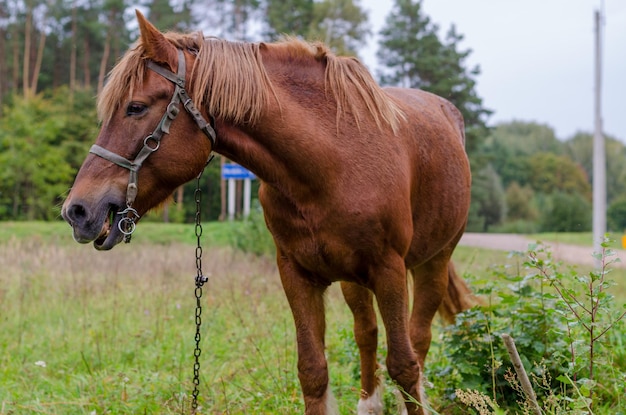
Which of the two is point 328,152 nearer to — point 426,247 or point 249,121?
point 249,121

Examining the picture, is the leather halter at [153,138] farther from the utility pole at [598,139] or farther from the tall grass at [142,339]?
the utility pole at [598,139]

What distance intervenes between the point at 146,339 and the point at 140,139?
3641mm

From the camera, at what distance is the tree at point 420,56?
61.4 ft

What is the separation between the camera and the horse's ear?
8.23ft

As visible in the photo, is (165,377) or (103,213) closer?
(103,213)

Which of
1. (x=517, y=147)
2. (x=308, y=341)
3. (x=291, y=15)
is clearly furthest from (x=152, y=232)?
(x=517, y=147)

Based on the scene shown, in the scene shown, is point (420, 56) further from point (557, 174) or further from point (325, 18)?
point (557, 174)

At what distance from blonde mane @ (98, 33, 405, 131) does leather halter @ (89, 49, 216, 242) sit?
2.1 inches

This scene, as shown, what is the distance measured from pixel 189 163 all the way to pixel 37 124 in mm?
28200

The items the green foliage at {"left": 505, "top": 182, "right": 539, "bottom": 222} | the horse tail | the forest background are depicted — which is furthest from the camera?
the green foliage at {"left": 505, "top": 182, "right": 539, "bottom": 222}

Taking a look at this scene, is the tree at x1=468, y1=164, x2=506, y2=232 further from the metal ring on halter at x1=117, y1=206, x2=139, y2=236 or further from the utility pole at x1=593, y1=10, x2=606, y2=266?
the metal ring on halter at x1=117, y1=206, x2=139, y2=236

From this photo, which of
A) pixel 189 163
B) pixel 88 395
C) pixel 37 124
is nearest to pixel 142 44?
pixel 189 163

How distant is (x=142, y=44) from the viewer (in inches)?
102

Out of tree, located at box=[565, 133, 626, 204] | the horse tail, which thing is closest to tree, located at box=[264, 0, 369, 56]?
the horse tail
